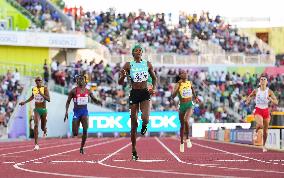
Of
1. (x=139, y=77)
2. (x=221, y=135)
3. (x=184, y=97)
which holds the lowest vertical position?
(x=221, y=135)

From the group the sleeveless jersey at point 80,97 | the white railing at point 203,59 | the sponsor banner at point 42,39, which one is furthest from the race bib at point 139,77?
the white railing at point 203,59

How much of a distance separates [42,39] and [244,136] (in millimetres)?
22489

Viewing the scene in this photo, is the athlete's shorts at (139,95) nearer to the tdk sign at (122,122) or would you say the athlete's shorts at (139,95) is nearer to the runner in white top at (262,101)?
the runner in white top at (262,101)

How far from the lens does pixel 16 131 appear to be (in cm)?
4150

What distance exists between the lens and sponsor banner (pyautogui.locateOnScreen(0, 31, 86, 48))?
49.0 metres

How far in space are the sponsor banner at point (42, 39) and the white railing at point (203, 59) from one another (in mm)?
2563

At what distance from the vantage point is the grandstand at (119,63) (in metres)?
45.2

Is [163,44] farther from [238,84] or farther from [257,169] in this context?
[257,169]

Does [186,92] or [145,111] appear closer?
[145,111]

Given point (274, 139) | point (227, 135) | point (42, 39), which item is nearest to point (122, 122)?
point (42, 39)

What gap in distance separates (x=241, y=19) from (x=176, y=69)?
23857 millimetres

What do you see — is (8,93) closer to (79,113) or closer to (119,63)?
(119,63)

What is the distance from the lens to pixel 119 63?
163ft

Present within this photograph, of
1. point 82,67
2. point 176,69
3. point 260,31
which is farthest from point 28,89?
point 260,31
